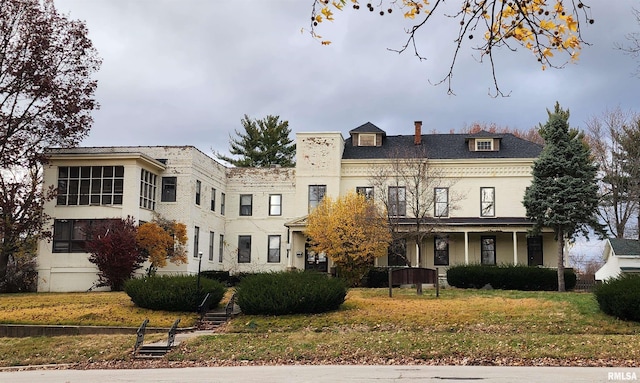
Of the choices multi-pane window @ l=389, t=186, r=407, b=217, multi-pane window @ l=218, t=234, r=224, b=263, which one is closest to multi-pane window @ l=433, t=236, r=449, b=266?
multi-pane window @ l=389, t=186, r=407, b=217

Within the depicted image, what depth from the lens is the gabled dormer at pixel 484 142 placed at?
140 ft

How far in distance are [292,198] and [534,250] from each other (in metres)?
15.3

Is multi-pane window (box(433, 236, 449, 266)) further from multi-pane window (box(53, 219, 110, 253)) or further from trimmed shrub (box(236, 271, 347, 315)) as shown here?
multi-pane window (box(53, 219, 110, 253))

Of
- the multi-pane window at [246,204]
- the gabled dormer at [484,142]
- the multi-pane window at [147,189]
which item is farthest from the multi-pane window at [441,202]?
the multi-pane window at [147,189]

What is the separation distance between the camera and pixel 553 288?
110 feet

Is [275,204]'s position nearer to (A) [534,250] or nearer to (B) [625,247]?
(A) [534,250]

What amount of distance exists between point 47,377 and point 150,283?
10440mm

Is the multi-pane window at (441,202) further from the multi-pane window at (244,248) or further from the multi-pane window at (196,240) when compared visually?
the multi-pane window at (196,240)

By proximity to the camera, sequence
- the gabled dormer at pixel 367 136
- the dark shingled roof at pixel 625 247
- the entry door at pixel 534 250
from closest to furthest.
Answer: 1. the dark shingled roof at pixel 625 247
2. the entry door at pixel 534 250
3. the gabled dormer at pixel 367 136

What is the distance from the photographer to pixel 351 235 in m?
32.9

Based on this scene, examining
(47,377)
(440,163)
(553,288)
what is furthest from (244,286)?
(440,163)

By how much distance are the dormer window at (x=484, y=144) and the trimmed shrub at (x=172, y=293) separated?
75.4 ft

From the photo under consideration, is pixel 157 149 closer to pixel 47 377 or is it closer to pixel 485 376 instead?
pixel 47 377

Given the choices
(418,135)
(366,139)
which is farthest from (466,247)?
(366,139)
